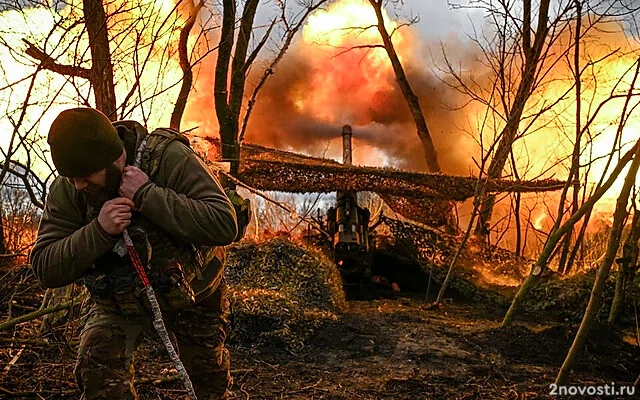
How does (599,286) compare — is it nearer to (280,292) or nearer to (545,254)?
(545,254)

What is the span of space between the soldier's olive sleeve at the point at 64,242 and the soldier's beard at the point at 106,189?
0.42ft

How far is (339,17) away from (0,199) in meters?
9.42

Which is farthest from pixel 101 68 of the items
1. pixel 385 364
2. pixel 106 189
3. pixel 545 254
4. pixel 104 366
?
pixel 545 254

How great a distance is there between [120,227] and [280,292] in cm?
426

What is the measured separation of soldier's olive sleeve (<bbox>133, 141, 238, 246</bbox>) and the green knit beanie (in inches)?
7.7

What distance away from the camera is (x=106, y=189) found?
227 centimetres

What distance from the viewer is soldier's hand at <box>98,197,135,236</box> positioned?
83.4 inches

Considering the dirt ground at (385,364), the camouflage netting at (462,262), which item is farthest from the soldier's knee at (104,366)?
the camouflage netting at (462,262)

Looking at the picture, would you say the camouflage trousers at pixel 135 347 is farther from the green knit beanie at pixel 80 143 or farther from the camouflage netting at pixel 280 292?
the camouflage netting at pixel 280 292

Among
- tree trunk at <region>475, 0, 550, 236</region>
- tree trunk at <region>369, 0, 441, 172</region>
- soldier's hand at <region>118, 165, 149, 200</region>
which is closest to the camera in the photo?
soldier's hand at <region>118, 165, 149, 200</region>

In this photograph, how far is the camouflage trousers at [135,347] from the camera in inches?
92.6

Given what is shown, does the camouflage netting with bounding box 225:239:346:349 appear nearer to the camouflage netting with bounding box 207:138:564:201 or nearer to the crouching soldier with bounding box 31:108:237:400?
the camouflage netting with bounding box 207:138:564:201

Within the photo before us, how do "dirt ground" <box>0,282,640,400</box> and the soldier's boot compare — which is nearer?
the soldier's boot

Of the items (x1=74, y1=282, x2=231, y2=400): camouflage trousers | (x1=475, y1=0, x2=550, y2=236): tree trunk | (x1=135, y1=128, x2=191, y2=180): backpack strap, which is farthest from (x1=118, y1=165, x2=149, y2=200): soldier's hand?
(x1=475, y1=0, x2=550, y2=236): tree trunk
